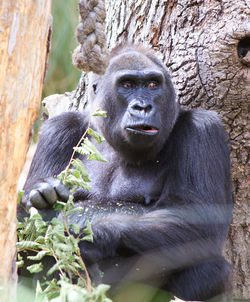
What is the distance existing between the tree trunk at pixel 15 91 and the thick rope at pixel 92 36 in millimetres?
539

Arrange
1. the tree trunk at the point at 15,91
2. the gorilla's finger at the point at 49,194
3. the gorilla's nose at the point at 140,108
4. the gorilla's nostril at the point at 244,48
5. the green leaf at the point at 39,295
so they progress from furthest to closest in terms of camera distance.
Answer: the gorilla's nostril at the point at 244,48 < the gorilla's nose at the point at 140,108 < the gorilla's finger at the point at 49,194 < the green leaf at the point at 39,295 < the tree trunk at the point at 15,91

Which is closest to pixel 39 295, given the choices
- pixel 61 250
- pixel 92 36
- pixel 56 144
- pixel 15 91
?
pixel 61 250

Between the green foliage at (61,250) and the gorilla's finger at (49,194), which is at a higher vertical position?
the gorilla's finger at (49,194)

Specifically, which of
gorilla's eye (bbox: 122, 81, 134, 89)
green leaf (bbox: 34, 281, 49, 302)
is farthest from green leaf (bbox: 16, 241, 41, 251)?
gorilla's eye (bbox: 122, 81, 134, 89)

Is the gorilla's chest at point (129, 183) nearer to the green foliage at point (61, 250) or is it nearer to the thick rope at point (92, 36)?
the green foliage at point (61, 250)

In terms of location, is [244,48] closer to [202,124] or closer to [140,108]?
[202,124]

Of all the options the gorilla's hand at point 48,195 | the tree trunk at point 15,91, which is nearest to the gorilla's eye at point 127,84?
the gorilla's hand at point 48,195

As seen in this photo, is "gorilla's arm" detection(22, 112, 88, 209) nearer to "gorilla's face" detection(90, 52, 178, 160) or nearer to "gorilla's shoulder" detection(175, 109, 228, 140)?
"gorilla's face" detection(90, 52, 178, 160)

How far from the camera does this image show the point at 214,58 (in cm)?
346

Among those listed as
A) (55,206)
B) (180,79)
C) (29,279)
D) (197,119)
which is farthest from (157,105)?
(29,279)

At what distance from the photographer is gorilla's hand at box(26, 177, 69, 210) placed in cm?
269

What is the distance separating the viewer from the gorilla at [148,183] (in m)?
2.92

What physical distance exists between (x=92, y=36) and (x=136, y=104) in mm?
672

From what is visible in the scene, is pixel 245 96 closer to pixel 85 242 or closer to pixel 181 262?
pixel 181 262
